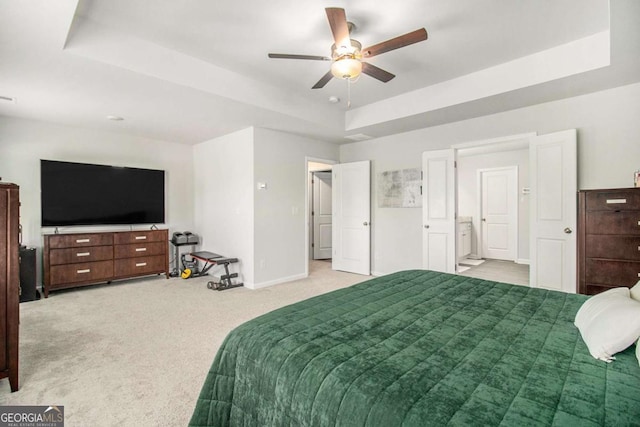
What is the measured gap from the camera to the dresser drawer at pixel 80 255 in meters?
4.15

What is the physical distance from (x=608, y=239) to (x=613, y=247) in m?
0.08

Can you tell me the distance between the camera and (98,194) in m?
4.73

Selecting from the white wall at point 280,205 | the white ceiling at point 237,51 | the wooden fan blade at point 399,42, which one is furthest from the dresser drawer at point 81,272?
the wooden fan blade at point 399,42

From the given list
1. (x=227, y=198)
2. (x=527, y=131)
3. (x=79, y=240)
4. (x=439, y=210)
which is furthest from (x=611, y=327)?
(x=79, y=240)

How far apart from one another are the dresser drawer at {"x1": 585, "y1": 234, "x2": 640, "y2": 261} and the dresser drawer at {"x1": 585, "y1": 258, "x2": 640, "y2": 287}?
0.05m

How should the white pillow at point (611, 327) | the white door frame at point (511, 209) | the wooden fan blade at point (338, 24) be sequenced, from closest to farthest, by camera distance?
1. the white pillow at point (611, 327)
2. the wooden fan blade at point (338, 24)
3. the white door frame at point (511, 209)

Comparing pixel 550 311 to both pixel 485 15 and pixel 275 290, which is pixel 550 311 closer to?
pixel 485 15

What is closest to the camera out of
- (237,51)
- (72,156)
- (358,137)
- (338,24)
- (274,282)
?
(338,24)

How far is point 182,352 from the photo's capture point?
8.29 ft

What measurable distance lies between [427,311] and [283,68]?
286 centimetres

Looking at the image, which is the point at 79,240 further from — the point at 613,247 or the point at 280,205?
the point at 613,247

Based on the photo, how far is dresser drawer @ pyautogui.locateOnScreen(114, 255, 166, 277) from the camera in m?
4.66

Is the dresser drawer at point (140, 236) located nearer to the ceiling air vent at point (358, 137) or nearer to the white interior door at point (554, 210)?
the ceiling air vent at point (358, 137)

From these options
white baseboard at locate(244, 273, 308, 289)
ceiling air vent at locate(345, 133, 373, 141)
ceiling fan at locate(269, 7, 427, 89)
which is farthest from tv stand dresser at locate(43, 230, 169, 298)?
ceiling fan at locate(269, 7, 427, 89)
